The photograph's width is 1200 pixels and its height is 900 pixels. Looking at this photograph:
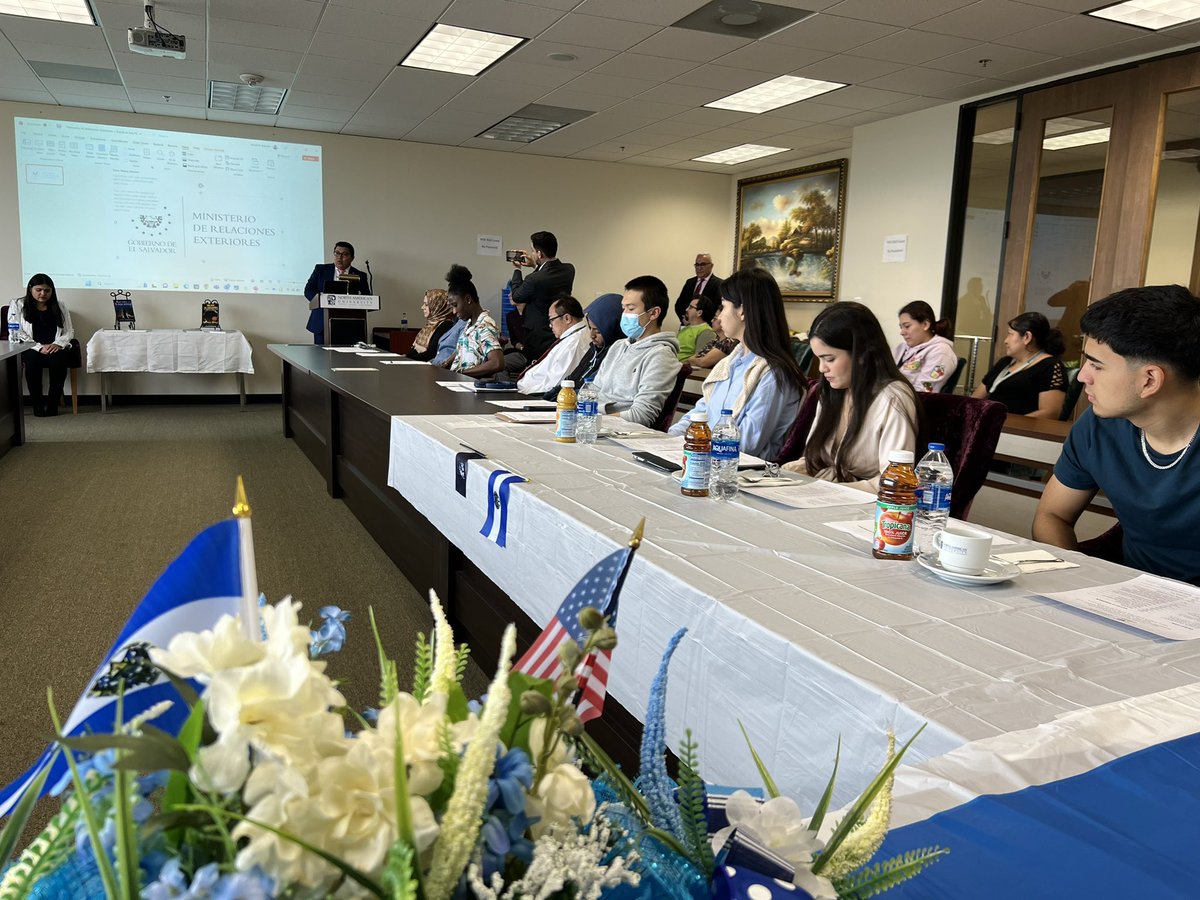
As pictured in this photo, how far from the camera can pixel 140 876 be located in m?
0.35

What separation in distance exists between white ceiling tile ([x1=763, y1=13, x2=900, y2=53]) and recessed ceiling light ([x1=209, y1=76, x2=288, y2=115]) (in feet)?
12.7

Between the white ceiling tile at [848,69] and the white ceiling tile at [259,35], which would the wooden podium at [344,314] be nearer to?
the white ceiling tile at [259,35]

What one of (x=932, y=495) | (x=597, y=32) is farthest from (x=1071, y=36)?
(x=932, y=495)

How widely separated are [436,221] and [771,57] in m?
4.48

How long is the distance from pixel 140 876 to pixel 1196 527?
193 centimetres

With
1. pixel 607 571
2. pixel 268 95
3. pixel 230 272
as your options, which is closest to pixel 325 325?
pixel 230 272

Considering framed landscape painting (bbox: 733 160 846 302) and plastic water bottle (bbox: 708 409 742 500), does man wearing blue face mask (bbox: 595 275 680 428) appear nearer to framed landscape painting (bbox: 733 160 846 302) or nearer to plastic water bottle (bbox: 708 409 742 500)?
plastic water bottle (bbox: 708 409 742 500)

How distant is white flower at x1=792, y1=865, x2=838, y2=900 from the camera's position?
0.43m

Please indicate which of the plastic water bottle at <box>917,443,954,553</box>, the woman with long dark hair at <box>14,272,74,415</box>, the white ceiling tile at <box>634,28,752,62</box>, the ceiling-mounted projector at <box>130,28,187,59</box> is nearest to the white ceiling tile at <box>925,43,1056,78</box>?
the white ceiling tile at <box>634,28,752,62</box>

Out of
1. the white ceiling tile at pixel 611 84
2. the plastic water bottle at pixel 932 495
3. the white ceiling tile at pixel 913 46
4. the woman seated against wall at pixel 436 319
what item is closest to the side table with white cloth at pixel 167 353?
the woman seated against wall at pixel 436 319

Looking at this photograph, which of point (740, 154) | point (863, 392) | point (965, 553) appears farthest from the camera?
point (740, 154)

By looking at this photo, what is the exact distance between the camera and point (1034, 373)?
14.8 feet

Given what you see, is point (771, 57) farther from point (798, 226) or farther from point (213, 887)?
point (213, 887)

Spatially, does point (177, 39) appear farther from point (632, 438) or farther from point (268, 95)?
point (632, 438)
